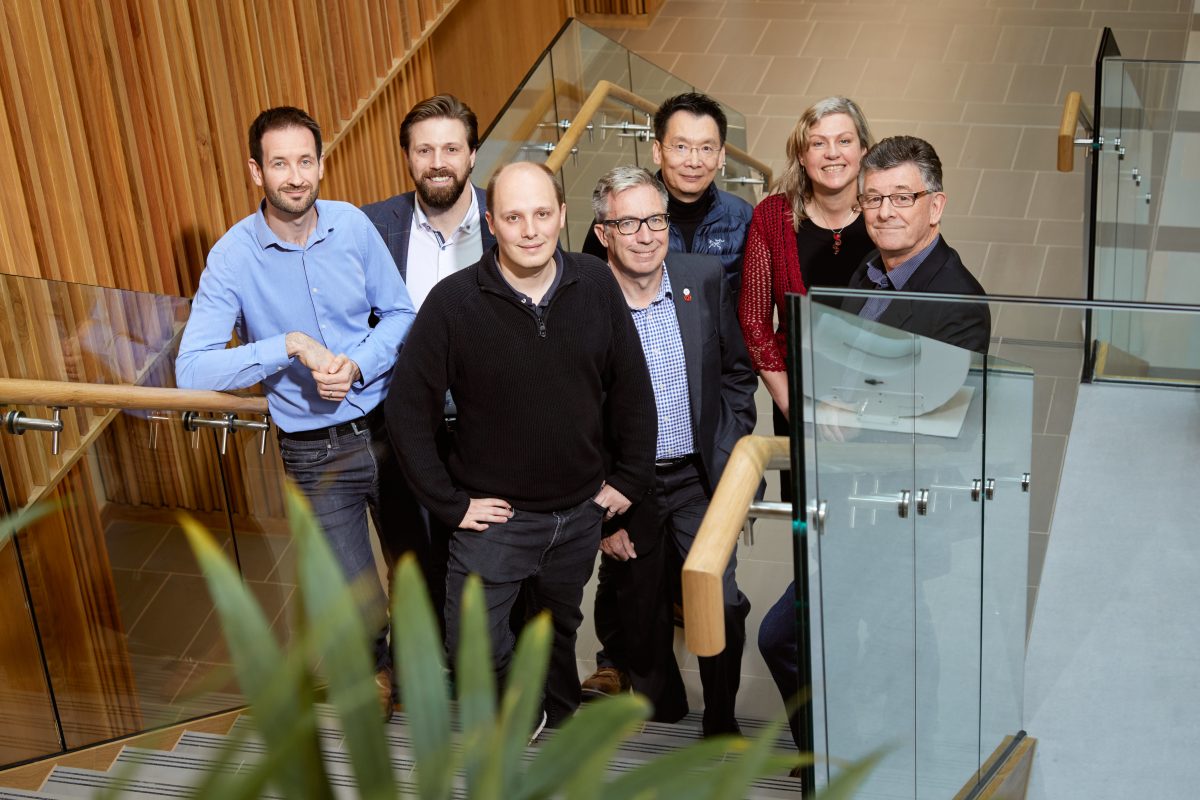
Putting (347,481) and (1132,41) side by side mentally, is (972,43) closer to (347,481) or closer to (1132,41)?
(1132,41)

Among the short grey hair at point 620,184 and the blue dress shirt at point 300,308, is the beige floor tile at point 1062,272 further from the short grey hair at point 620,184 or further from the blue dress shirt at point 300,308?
the blue dress shirt at point 300,308

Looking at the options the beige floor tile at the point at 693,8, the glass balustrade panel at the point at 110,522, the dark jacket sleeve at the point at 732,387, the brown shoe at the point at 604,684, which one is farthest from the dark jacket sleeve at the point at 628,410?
the beige floor tile at the point at 693,8

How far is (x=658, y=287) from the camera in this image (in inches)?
141

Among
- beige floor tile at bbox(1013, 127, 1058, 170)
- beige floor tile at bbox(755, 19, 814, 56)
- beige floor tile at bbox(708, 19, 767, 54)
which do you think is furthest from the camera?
beige floor tile at bbox(708, 19, 767, 54)

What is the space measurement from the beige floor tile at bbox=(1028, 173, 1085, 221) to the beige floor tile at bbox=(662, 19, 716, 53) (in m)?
2.67

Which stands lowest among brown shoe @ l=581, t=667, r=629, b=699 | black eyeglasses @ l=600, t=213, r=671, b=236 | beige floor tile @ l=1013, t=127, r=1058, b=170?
brown shoe @ l=581, t=667, r=629, b=699

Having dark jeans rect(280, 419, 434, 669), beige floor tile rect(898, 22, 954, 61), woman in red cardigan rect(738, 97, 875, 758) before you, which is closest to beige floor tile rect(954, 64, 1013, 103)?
beige floor tile rect(898, 22, 954, 61)

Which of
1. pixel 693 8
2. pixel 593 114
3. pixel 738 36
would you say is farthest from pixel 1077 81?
pixel 593 114

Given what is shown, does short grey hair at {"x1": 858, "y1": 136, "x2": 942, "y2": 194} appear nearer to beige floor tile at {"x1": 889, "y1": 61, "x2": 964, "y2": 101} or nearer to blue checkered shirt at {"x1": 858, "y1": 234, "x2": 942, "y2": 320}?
blue checkered shirt at {"x1": 858, "y1": 234, "x2": 942, "y2": 320}

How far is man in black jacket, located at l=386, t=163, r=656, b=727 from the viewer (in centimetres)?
323

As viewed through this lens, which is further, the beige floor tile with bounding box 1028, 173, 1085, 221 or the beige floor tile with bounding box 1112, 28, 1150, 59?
the beige floor tile with bounding box 1112, 28, 1150, 59

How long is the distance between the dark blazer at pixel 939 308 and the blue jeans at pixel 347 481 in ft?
4.27

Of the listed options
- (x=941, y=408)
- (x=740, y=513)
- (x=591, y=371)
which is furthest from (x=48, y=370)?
(x=941, y=408)

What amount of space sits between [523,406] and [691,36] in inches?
276
